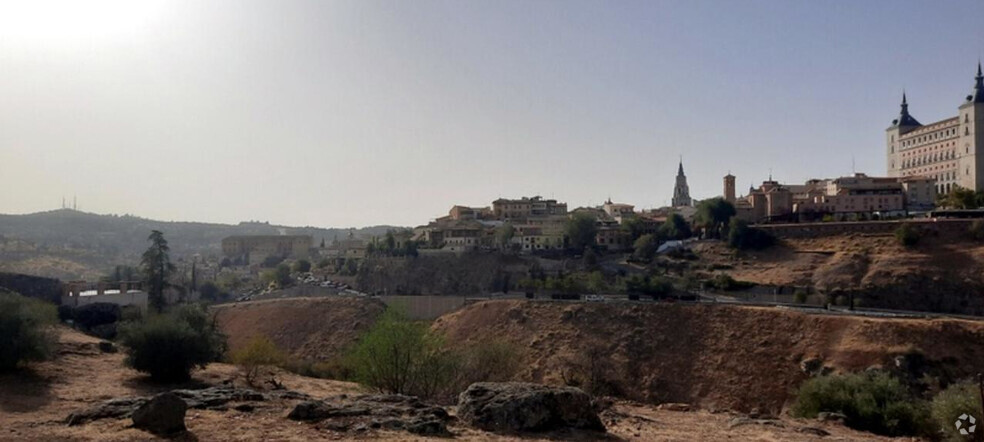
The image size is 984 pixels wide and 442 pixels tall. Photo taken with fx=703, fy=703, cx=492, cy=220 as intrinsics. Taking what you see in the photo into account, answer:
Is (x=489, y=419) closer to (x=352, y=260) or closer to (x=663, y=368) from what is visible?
(x=663, y=368)

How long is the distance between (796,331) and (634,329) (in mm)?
9466

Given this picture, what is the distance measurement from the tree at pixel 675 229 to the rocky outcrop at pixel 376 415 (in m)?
64.6

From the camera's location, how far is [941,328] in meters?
37.3

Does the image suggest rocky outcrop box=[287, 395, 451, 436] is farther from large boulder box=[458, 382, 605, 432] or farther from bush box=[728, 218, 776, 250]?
bush box=[728, 218, 776, 250]

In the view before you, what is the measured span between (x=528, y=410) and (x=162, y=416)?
6940 mm

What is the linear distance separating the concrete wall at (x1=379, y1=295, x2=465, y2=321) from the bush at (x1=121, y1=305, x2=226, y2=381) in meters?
30.7

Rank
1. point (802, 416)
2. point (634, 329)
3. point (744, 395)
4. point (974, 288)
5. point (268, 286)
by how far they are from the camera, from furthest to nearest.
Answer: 1. point (268, 286)
2. point (974, 288)
3. point (634, 329)
4. point (744, 395)
5. point (802, 416)

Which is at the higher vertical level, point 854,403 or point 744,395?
point 854,403

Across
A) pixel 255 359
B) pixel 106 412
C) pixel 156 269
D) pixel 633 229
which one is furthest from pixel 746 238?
pixel 106 412

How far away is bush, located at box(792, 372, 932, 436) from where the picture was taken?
18438 millimetres

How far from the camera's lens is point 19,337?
71.2 ft

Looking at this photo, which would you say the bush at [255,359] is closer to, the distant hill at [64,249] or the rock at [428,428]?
the rock at [428,428]

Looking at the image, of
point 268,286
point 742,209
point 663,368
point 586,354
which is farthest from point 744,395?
point 268,286

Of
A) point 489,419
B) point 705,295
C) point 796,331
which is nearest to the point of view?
point 489,419
